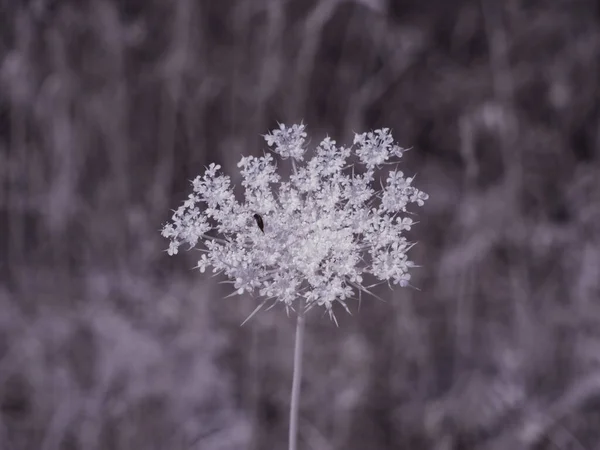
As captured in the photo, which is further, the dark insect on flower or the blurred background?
the blurred background

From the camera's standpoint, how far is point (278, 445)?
97 cm

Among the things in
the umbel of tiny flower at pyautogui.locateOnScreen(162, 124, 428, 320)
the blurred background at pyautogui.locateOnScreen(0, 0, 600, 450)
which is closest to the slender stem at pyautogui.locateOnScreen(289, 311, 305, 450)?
the umbel of tiny flower at pyautogui.locateOnScreen(162, 124, 428, 320)

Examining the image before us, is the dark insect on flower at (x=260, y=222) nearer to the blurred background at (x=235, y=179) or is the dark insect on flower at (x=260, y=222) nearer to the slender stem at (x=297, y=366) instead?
the slender stem at (x=297, y=366)

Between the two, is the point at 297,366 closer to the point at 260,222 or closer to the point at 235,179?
the point at 260,222

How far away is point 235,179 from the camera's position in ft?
3.21

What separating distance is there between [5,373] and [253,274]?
2.42ft

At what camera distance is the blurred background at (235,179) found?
995mm

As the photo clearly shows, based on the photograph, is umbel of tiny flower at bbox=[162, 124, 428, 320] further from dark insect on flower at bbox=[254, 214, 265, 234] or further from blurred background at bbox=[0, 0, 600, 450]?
blurred background at bbox=[0, 0, 600, 450]

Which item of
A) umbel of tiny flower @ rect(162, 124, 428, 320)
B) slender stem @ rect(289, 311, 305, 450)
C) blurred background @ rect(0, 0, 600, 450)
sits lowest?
slender stem @ rect(289, 311, 305, 450)

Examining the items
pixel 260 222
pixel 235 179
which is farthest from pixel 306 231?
pixel 235 179

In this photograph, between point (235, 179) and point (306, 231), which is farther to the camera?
point (235, 179)

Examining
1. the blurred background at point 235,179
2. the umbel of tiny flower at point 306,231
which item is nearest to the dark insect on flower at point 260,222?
the umbel of tiny flower at point 306,231

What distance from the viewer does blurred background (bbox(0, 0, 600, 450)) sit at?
0.99 metres

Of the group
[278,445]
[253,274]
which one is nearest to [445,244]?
[278,445]
